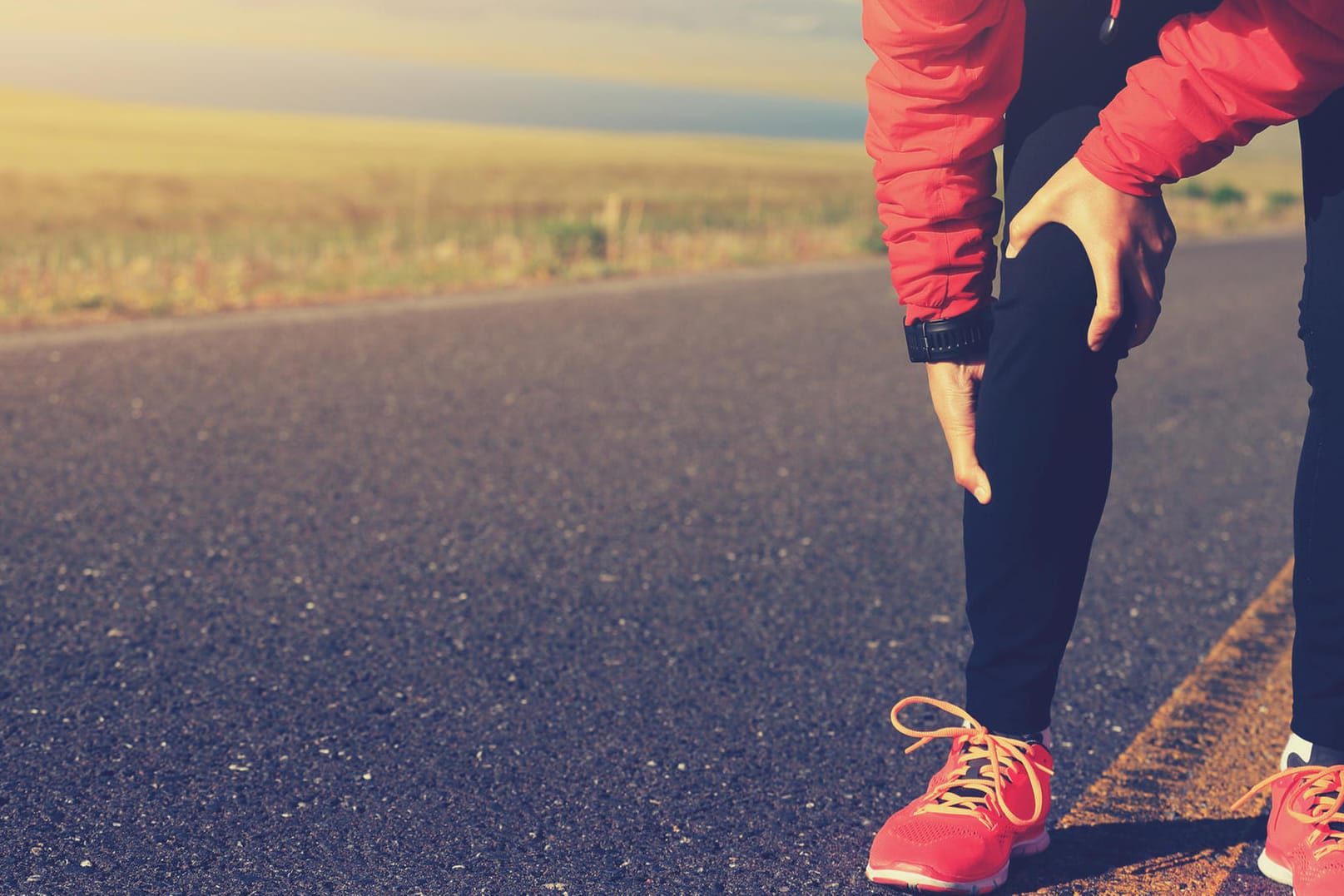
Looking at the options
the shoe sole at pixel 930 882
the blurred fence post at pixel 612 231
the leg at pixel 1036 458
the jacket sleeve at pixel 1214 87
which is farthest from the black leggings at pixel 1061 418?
the blurred fence post at pixel 612 231

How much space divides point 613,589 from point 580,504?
2.16 ft

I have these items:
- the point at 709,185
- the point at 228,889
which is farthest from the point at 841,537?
the point at 709,185

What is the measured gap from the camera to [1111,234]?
156cm

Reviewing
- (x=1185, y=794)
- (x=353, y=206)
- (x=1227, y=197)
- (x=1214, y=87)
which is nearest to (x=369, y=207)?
(x=353, y=206)

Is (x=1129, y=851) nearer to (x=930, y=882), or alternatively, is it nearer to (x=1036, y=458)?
(x=930, y=882)

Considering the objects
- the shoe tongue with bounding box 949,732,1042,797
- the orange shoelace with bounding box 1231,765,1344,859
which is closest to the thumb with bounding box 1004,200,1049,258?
the shoe tongue with bounding box 949,732,1042,797

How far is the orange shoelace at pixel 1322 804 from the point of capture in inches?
67.5

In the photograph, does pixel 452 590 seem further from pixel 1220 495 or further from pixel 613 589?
pixel 1220 495

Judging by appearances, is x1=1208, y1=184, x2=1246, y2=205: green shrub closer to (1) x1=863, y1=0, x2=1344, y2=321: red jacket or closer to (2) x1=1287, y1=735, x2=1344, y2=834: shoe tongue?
(2) x1=1287, y1=735, x2=1344, y2=834: shoe tongue

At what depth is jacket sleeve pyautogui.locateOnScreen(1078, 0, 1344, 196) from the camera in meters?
1.42

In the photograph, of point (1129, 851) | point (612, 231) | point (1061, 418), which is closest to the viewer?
point (1061, 418)

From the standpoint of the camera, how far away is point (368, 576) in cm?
300

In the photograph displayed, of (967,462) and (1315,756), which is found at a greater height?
(967,462)

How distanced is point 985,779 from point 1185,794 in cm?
51
